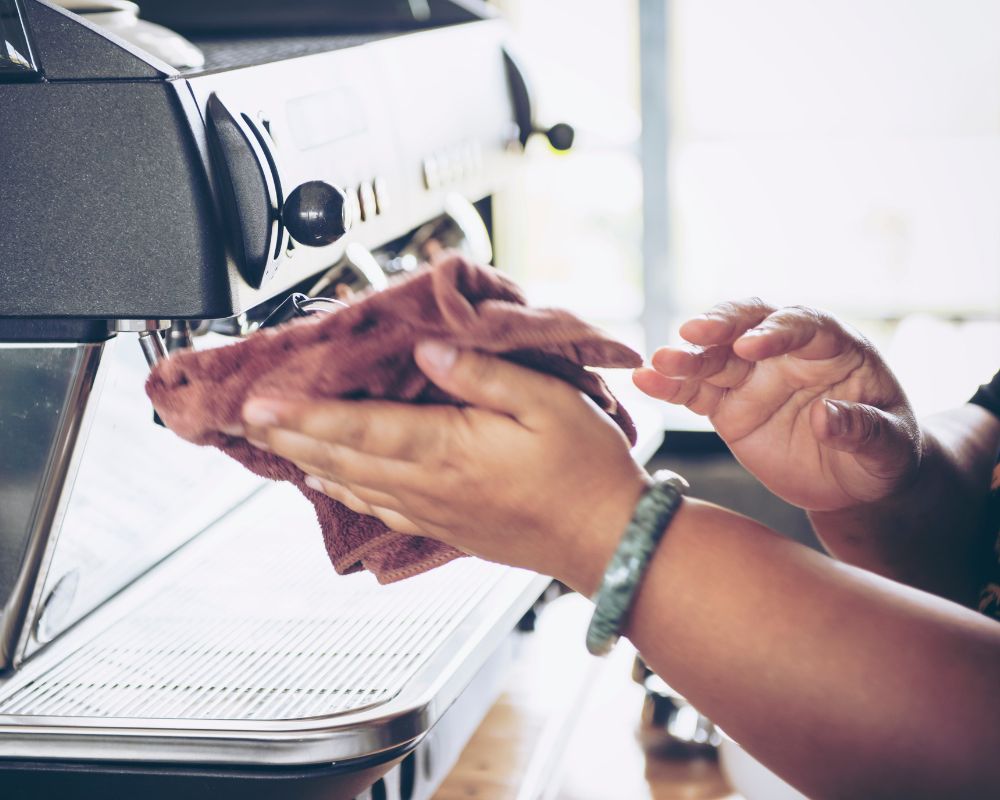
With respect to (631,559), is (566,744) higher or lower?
lower

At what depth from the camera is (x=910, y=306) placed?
9.53 ft

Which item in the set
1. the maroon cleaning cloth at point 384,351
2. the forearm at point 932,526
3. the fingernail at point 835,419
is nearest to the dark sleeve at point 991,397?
the forearm at point 932,526

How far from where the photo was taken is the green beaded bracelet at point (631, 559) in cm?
49

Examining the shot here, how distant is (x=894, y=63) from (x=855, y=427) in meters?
2.38

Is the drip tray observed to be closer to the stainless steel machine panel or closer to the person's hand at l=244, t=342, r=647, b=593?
the stainless steel machine panel

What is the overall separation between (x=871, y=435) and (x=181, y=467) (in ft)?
1.83

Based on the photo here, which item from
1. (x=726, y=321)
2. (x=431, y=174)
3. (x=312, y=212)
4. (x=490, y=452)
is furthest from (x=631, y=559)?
(x=431, y=174)

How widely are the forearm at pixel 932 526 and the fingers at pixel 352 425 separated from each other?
0.35 metres

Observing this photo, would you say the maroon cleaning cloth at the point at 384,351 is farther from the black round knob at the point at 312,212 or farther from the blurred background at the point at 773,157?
the blurred background at the point at 773,157

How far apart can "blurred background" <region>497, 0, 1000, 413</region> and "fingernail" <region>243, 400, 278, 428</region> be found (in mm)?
1978

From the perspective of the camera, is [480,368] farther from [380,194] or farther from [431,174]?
[431,174]

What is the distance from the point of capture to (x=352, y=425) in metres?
0.48

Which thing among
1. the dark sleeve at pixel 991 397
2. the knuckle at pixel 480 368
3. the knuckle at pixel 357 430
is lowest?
the dark sleeve at pixel 991 397

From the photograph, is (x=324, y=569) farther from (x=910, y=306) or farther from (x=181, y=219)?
(x=910, y=306)
